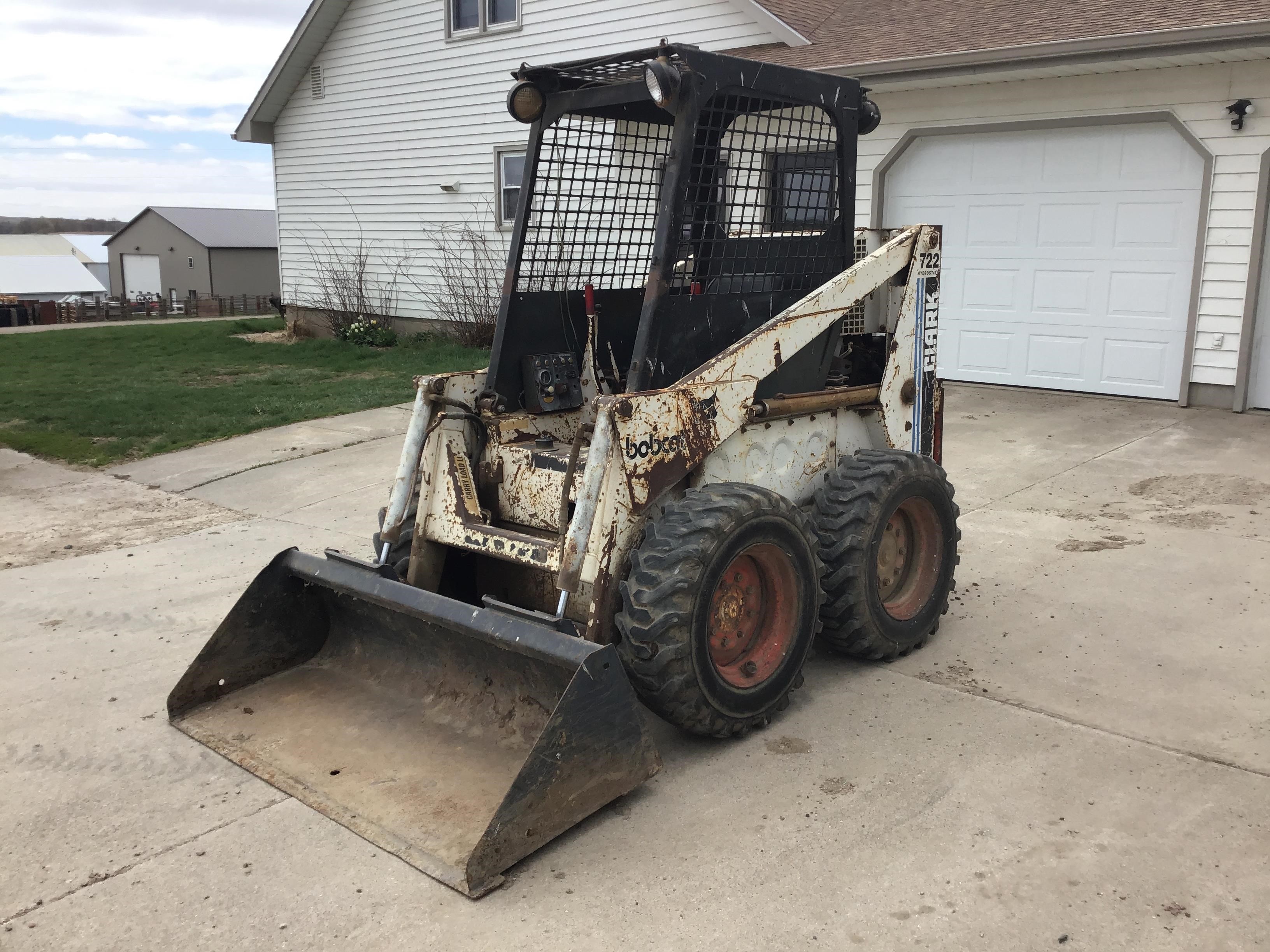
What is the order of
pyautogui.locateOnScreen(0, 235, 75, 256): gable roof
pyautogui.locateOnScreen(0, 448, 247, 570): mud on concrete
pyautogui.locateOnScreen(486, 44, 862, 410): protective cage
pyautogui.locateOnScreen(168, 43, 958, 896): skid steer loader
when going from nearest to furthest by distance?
1. pyautogui.locateOnScreen(168, 43, 958, 896): skid steer loader
2. pyautogui.locateOnScreen(486, 44, 862, 410): protective cage
3. pyautogui.locateOnScreen(0, 448, 247, 570): mud on concrete
4. pyautogui.locateOnScreen(0, 235, 75, 256): gable roof

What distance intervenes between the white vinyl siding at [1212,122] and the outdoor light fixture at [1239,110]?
47 mm

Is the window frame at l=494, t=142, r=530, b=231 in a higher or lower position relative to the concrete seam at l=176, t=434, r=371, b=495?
higher

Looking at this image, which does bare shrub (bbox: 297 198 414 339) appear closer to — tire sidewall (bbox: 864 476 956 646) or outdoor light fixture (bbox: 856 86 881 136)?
outdoor light fixture (bbox: 856 86 881 136)

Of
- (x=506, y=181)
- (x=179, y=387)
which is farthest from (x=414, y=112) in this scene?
(x=179, y=387)

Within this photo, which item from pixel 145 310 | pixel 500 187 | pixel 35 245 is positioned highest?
pixel 35 245

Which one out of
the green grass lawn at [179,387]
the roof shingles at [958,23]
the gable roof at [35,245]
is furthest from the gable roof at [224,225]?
the roof shingles at [958,23]

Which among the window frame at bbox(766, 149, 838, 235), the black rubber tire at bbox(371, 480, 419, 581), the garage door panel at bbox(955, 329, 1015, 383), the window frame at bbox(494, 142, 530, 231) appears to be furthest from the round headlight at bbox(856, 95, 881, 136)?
the window frame at bbox(494, 142, 530, 231)

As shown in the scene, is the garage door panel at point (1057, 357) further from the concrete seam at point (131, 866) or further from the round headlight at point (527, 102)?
the concrete seam at point (131, 866)

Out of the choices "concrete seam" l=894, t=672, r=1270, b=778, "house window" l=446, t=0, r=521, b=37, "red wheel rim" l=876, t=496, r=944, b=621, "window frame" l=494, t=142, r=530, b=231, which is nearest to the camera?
"concrete seam" l=894, t=672, r=1270, b=778

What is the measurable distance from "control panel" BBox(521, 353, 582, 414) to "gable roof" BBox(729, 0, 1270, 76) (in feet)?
21.3

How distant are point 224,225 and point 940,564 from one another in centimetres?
5381

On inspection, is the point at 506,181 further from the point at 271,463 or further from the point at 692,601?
the point at 692,601

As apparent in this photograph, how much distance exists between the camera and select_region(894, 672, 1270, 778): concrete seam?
3693 mm

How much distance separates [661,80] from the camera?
3.78 metres
